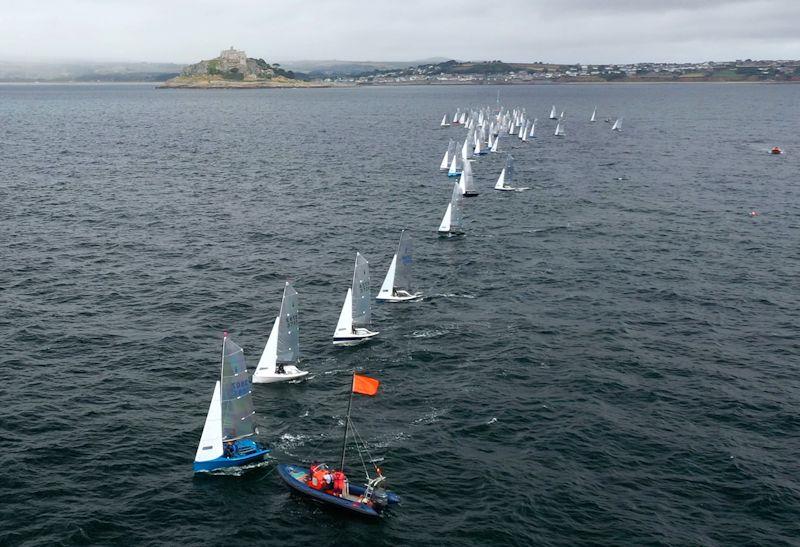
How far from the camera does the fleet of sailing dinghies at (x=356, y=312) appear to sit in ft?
234

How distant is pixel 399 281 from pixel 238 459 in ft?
123

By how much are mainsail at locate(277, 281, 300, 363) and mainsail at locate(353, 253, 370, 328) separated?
961 cm

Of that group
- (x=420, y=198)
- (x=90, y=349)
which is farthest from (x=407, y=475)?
(x=420, y=198)

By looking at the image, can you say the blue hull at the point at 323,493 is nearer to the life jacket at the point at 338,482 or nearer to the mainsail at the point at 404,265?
the life jacket at the point at 338,482

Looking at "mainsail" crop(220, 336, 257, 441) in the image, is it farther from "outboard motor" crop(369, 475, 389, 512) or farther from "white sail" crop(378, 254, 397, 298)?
"white sail" crop(378, 254, 397, 298)

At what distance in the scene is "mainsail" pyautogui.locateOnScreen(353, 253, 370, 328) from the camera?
71688mm

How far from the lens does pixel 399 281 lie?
83688 mm

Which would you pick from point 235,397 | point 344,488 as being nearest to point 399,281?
point 235,397

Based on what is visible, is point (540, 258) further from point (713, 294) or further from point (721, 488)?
point (721, 488)

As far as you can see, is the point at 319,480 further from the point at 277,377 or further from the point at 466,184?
the point at 466,184

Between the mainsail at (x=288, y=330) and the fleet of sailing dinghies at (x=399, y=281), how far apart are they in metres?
20.6

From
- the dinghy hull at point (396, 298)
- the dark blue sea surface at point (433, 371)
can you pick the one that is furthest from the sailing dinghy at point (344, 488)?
the dinghy hull at point (396, 298)

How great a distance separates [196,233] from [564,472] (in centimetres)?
7968

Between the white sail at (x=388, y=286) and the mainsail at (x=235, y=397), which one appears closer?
the mainsail at (x=235, y=397)
